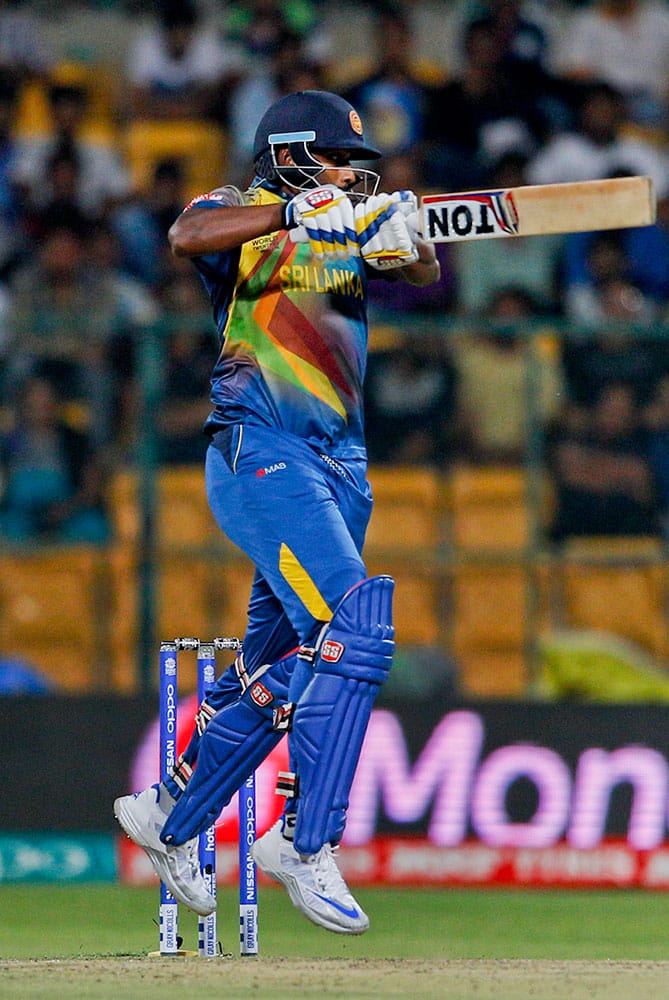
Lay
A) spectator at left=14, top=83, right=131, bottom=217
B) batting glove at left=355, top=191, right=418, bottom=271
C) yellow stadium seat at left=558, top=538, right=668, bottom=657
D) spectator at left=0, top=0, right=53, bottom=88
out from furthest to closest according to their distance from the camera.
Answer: spectator at left=0, top=0, right=53, bottom=88 → spectator at left=14, top=83, right=131, bottom=217 → yellow stadium seat at left=558, top=538, right=668, bottom=657 → batting glove at left=355, top=191, right=418, bottom=271

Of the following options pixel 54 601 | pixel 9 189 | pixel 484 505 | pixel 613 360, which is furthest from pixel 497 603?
pixel 9 189

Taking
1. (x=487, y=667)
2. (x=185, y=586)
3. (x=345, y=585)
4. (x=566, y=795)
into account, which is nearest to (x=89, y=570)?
(x=185, y=586)

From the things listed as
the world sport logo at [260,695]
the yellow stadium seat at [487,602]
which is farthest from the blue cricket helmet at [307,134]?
the yellow stadium seat at [487,602]

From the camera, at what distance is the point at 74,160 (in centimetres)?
1176

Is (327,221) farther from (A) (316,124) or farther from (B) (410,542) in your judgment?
(B) (410,542)

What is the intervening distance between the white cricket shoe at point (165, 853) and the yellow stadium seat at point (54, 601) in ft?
9.98

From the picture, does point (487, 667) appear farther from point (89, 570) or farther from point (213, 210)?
point (213, 210)

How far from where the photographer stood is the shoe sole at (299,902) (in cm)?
458

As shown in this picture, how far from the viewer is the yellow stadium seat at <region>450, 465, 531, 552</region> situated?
8.32 metres

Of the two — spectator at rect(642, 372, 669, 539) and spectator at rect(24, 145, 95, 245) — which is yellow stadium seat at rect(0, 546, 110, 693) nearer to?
spectator at rect(642, 372, 669, 539)

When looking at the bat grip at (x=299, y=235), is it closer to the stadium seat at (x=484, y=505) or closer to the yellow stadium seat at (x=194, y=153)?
the stadium seat at (x=484, y=505)

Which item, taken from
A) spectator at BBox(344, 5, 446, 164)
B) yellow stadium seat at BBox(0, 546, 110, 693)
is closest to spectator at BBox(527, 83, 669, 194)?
spectator at BBox(344, 5, 446, 164)

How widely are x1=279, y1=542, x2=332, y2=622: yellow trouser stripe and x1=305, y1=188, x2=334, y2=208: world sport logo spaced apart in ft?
2.95

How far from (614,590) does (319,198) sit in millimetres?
4035
